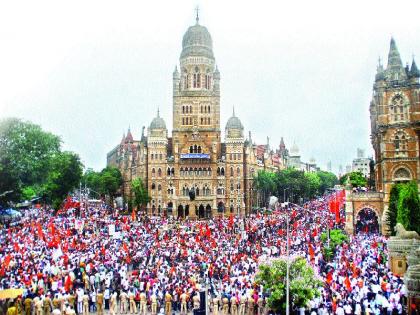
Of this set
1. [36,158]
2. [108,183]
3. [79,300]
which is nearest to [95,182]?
[108,183]

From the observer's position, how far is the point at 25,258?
26.9m

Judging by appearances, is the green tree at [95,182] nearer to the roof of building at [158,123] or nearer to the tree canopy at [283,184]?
the roof of building at [158,123]

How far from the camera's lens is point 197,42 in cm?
8106

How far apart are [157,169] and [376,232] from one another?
3791cm

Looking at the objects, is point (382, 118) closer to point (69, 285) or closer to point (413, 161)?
point (413, 161)

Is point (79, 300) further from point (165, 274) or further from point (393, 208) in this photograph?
point (393, 208)

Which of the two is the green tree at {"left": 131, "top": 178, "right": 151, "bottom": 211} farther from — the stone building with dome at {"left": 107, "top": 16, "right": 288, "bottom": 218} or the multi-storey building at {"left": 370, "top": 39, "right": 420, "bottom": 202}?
the multi-storey building at {"left": 370, "top": 39, "right": 420, "bottom": 202}

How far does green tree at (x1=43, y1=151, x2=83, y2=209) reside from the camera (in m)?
55.7

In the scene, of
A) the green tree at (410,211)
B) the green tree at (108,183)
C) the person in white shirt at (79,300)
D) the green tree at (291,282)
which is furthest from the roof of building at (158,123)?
the green tree at (291,282)

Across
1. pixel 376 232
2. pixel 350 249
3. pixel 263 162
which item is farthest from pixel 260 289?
pixel 263 162

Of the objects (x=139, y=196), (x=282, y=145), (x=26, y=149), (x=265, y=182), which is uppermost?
(x=282, y=145)

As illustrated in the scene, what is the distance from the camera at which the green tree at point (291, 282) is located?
18.5 m

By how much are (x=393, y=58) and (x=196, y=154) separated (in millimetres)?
35360

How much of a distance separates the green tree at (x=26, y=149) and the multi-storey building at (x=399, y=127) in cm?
3803
